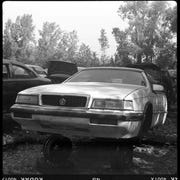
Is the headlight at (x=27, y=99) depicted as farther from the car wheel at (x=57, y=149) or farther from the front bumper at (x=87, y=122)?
the car wheel at (x=57, y=149)

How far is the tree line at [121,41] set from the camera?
4.14 meters

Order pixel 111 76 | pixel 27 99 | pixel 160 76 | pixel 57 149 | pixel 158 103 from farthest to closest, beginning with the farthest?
pixel 160 76, pixel 158 103, pixel 111 76, pixel 57 149, pixel 27 99

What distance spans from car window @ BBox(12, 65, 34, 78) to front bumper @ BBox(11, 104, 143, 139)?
1.02 meters

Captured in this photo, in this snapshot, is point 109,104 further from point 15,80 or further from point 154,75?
point 154,75

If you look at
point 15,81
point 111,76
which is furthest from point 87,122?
point 15,81

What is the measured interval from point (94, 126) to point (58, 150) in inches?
32.6

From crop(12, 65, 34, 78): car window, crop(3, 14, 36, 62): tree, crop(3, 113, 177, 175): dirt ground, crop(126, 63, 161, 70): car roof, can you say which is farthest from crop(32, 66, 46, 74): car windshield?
crop(126, 63, 161, 70): car roof

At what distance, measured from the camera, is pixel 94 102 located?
12.1 ft

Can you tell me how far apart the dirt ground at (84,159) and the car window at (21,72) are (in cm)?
89

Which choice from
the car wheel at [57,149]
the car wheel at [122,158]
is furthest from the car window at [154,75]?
the car wheel at [57,149]

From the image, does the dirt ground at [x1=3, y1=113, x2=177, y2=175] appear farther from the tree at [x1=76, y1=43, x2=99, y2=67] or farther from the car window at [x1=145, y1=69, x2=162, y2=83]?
the tree at [x1=76, y1=43, x2=99, y2=67]

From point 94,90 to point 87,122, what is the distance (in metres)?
0.45

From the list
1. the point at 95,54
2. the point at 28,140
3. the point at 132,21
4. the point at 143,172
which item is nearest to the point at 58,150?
the point at 28,140

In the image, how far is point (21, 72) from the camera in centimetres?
473
